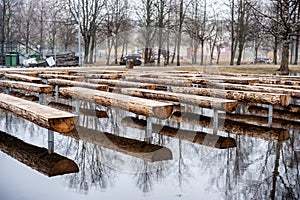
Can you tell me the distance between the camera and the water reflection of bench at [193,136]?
511 centimetres

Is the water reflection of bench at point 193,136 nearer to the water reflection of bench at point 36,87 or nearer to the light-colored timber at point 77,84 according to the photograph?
the light-colored timber at point 77,84

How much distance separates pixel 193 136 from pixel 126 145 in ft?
3.73

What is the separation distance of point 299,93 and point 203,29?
964 inches

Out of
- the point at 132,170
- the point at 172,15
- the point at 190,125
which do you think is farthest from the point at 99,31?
the point at 132,170

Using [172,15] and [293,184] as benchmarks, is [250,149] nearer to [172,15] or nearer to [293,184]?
[293,184]

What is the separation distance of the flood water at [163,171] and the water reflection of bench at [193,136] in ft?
0.31

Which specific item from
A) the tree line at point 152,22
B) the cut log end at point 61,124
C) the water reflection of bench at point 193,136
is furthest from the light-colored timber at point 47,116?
the tree line at point 152,22

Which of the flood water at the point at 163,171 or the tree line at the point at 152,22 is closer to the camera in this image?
the flood water at the point at 163,171

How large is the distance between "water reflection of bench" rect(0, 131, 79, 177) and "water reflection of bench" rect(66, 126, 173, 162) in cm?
72

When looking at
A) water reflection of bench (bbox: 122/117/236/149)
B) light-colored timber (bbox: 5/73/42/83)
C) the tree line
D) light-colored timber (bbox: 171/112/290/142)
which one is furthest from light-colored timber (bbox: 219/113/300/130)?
the tree line

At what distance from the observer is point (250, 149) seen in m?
4.91

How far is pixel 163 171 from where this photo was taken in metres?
3.98

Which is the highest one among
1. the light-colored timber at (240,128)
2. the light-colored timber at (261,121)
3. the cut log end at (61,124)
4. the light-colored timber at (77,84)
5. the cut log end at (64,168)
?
the light-colored timber at (77,84)

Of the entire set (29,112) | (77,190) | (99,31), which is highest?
(99,31)
